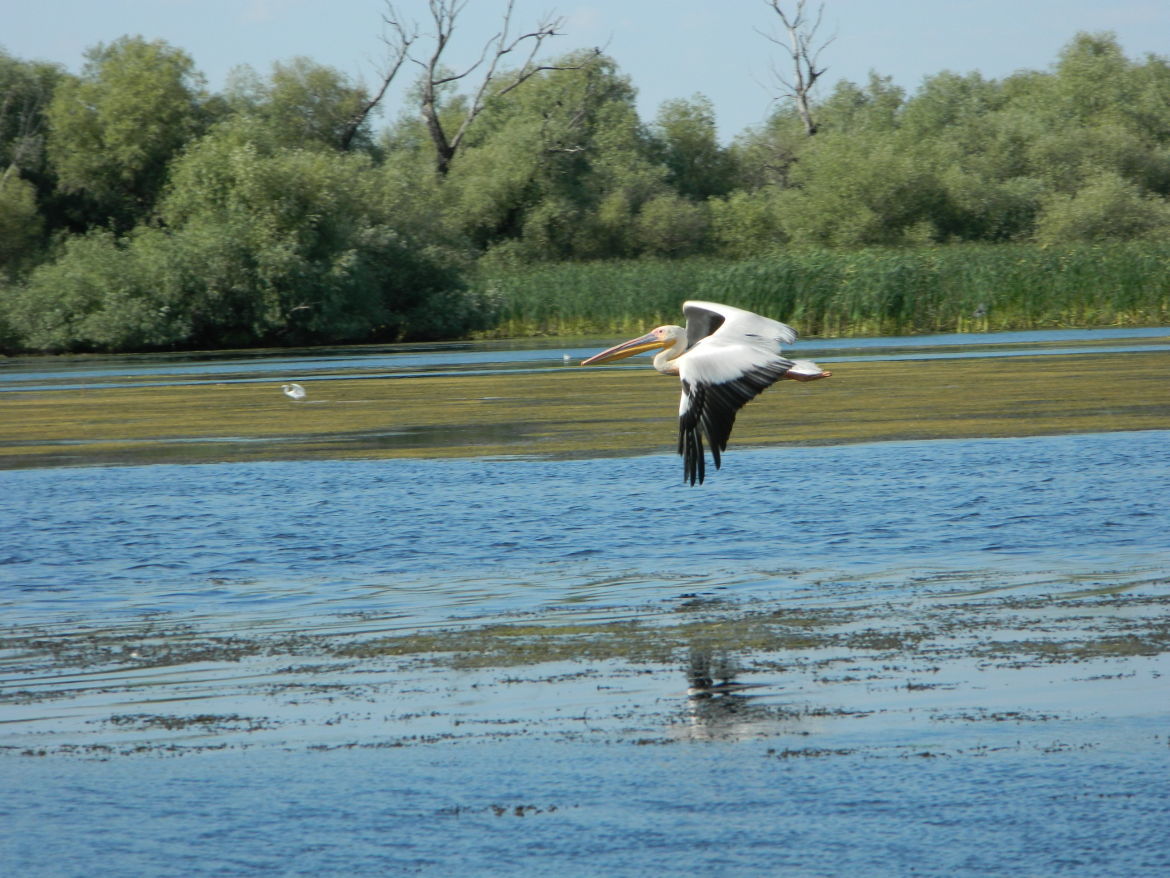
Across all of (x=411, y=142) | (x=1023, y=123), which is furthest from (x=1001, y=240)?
(x=411, y=142)

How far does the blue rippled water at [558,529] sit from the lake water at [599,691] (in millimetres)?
51

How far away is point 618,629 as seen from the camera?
7.73m

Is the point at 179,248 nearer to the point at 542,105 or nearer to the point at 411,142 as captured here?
the point at 542,105

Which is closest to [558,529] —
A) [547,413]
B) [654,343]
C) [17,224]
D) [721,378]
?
[721,378]

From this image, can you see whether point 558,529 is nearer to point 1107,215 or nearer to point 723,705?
point 723,705

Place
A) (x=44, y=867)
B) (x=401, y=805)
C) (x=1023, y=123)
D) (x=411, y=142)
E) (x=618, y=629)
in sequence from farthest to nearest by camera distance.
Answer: (x=411, y=142), (x=1023, y=123), (x=618, y=629), (x=401, y=805), (x=44, y=867)

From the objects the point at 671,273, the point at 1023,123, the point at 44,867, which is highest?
the point at 1023,123

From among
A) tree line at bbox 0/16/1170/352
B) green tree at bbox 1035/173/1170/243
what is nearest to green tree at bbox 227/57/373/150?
tree line at bbox 0/16/1170/352

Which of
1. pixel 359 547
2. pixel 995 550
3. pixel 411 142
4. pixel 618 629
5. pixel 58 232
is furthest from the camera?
pixel 411 142

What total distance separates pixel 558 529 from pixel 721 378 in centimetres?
173

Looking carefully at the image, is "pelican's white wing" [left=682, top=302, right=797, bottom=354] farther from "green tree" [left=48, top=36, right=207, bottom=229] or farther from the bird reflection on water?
"green tree" [left=48, top=36, right=207, bottom=229]

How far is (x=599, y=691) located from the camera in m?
6.46

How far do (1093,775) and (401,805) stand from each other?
6.77ft

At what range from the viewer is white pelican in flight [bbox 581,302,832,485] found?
9812 millimetres
